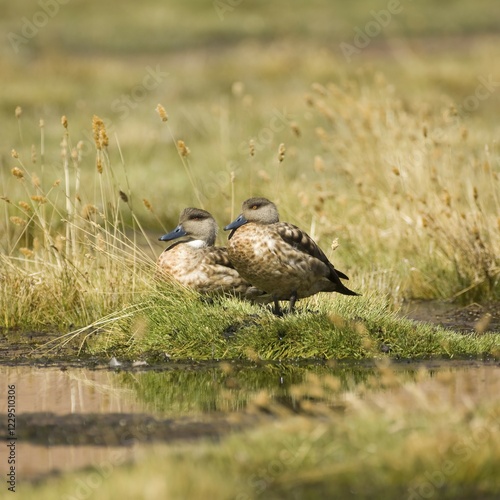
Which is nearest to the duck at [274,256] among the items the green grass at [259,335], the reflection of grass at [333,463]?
the green grass at [259,335]

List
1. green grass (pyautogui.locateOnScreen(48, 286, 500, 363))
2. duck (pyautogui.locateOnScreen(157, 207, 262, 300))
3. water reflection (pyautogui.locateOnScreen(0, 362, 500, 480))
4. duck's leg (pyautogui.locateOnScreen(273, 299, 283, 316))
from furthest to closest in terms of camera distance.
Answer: duck (pyautogui.locateOnScreen(157, 207, 262, 300)), duck's leg (pyautogui.locateOnScreen(273, 299, 283, 316)), green grass (pyautogui.locateOnScreen(48, 286, 500, 363)), water reflection (pyautogui.locateOnScreen(0, 362, 500, 480))

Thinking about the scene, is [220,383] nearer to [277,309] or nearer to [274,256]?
[274,256]

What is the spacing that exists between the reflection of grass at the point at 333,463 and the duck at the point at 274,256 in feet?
8.29

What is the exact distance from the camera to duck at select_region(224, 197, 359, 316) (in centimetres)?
809

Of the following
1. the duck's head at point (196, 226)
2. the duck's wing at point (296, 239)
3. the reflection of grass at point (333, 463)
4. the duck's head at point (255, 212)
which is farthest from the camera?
the duck's head at point (196, 226)

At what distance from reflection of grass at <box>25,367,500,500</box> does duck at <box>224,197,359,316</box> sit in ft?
8.29

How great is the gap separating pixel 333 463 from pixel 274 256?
304 cm

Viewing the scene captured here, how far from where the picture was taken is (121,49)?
33.8 meters

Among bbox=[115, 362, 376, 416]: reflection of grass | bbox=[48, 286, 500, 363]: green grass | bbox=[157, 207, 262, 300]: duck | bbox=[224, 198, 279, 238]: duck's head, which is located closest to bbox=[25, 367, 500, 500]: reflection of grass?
bbox=[115, 362, 376, 416]: reflection of grass

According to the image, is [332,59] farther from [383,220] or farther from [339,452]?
[339,452]

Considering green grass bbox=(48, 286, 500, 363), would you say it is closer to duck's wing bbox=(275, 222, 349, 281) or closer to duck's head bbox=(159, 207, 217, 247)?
duck's wing bbox=(275, 222, 349, 281)

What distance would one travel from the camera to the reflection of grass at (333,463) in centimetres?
495

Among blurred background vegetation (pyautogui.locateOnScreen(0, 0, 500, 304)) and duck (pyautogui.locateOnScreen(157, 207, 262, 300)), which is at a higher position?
blurred background vegetation (pyautogui.locateOnScreen(0, 0, 500, 304))

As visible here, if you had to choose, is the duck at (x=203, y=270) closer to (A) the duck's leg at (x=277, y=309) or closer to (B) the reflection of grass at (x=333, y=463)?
(A) the duck's leg at (x=277, y=309)
